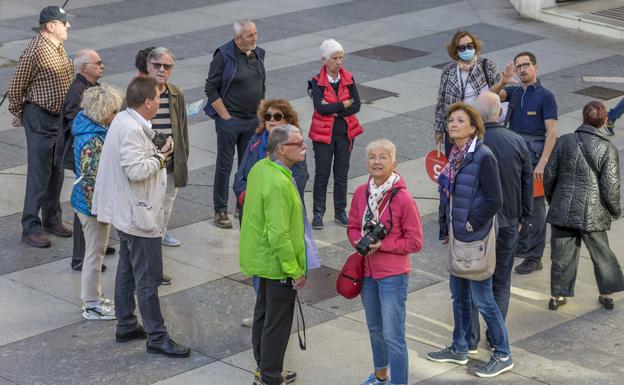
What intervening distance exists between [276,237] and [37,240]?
3620mm

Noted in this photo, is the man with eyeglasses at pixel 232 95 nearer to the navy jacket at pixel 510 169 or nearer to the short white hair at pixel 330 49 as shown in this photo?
the short white hair at pixel 330 49

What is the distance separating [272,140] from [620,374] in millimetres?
2712

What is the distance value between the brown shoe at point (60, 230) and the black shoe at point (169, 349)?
2.49 m

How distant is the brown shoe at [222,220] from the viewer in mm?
10352

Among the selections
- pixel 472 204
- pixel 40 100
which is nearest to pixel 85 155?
pixel 40 100

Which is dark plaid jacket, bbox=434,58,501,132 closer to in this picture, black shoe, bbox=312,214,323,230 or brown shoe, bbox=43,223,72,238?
black shoe, bbox=312,214,323,230

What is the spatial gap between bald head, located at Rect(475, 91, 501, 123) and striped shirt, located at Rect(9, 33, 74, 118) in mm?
3689

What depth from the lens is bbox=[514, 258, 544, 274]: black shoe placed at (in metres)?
→ 9.40

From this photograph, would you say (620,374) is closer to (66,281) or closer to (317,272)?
(317,272)

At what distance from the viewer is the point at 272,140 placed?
7043mm

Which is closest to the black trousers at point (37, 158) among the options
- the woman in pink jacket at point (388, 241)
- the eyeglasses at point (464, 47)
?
the eyeglasses at point (464, 47)

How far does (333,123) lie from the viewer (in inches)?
400

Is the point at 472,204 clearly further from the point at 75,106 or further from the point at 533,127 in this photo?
the point at 75,106

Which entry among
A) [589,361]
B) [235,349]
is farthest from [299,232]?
[589,361]
